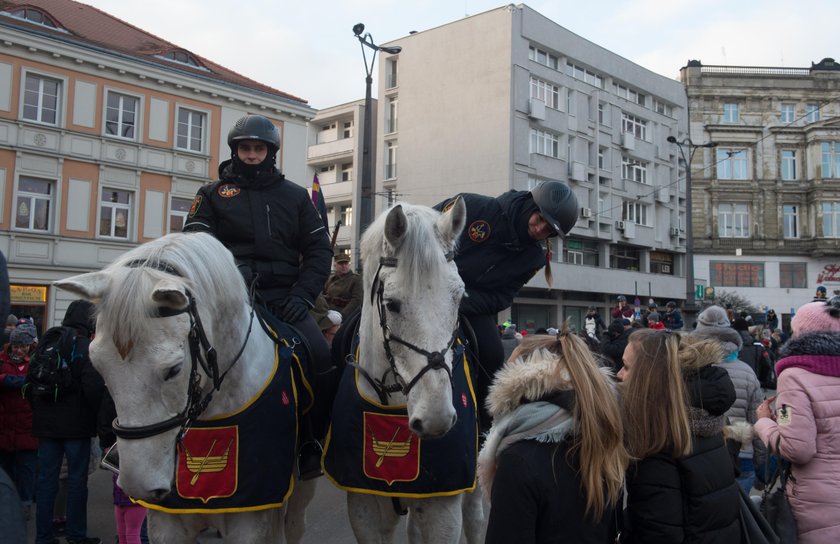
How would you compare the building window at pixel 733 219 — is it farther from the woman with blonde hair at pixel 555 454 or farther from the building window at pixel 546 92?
the woman with blonde hair at pixel 555 454

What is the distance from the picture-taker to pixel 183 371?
103 inches

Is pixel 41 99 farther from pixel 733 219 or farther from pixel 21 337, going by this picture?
pixel 733 219

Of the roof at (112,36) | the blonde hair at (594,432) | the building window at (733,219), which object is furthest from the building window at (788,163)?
the blonde hair at (594,432)

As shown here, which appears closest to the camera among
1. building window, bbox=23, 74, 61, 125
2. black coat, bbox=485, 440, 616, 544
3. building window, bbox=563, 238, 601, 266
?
black coat, bbox=485, 440, 616, 544

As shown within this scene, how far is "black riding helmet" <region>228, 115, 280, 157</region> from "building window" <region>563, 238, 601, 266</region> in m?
36.2

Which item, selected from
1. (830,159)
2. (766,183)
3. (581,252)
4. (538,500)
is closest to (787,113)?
(830,159)

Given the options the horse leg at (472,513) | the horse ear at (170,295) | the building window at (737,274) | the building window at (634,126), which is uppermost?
the building window at (634,126)

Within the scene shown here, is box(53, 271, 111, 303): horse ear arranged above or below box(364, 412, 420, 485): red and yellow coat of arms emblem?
above

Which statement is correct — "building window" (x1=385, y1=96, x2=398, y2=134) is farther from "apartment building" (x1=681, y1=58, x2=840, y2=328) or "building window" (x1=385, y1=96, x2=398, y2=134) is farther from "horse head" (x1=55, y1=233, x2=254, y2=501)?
"horse head" (x1=55, y1=233, x2=254, y2=501)

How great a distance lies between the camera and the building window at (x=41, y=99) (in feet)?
76.1

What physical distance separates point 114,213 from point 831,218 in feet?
159

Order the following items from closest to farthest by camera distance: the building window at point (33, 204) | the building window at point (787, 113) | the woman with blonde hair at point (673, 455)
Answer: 1. the woman with blonde hair at point (673, 455)
2. the building window at point (33, 204)
3. the building window at point (787, 113)

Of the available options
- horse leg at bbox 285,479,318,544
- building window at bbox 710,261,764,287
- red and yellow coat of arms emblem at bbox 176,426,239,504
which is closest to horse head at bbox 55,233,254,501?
red and yellow coat of arms emblem at bbox 176,426,239,504

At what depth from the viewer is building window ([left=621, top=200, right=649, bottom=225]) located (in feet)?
141
